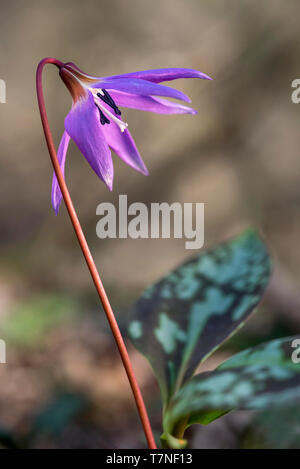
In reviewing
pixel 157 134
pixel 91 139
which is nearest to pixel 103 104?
pixel 91 139

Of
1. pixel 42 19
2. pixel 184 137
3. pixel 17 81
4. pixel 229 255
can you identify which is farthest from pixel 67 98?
pixel 229 255

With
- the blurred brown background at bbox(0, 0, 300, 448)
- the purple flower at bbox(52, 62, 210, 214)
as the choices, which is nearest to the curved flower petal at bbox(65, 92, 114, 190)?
the purple flower at bbox(52, 62, 210, 214)

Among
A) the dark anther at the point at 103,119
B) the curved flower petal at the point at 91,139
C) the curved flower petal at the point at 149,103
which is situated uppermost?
the curved flower petal at the point at 149,103

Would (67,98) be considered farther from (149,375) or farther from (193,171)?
(149,375)

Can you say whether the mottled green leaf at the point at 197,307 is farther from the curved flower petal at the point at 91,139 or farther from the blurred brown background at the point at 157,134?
the blurred brown background at the point at 157,134

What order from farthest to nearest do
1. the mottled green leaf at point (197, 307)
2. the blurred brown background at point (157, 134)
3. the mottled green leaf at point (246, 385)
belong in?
the blurred brown background at point (157, 134) → the mottled green leaf at point (197, 307) → the mottled green leaf at point (246, 385)

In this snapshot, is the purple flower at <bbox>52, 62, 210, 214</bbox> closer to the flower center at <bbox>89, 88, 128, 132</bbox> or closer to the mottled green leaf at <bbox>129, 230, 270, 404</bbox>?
the flower center at <bbox>89, 88, 128, 132</bbox>

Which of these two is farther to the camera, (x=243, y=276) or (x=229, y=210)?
(x=229, y=210)

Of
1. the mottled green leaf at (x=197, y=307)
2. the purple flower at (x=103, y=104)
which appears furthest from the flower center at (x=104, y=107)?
the mottled green leaf at (x=197, y=307)
